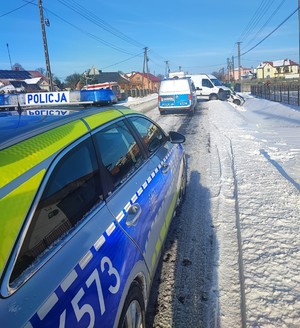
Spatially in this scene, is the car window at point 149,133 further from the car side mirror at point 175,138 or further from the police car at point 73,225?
the police car at point 73,225

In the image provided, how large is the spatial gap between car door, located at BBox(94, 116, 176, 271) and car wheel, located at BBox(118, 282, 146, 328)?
0.86ft

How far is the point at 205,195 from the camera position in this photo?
5.18m

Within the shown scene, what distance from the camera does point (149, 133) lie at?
3.66 meters

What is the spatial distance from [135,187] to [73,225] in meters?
0.81

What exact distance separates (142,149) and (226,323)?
169 cm

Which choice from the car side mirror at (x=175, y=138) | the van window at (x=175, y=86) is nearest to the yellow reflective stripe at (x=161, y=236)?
the car side mirror at (x=175, y=138)

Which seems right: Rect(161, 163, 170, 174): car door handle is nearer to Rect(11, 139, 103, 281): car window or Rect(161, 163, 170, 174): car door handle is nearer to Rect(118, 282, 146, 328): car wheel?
Rect(11, 139, 103, 281): car window

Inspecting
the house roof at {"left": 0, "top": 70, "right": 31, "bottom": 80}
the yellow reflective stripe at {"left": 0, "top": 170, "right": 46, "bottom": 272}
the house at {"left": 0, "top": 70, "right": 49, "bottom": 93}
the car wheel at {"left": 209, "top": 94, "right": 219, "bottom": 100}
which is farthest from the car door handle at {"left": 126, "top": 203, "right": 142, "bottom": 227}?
the house roof at {"left": 0, "top": 70, "right": 31, "bottom": 80}

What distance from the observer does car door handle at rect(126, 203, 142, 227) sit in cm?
204

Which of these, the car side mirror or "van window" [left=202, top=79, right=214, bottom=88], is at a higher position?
"van window" [left=202, top=79, right=214, bottom=88]

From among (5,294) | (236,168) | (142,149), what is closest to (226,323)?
(142,149)

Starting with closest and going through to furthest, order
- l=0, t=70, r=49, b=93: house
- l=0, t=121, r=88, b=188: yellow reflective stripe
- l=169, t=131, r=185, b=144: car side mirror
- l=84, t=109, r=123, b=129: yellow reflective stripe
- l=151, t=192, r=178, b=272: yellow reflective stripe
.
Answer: l=0, t=121, r=88, b=188: yellow reflective stripe → l=84, t=109, r=123, b=129: yellow reflective stripe → l=151, t=192, r=178, b=272: yellow reflective stripe → l=169, t=131, r=185, b=144: car side mirror → l=0, t=70, r=49, b=93: house

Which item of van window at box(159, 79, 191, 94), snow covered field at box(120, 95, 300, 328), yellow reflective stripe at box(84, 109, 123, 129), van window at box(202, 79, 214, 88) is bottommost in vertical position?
snow covered field at box(120, 95, 300, 328)

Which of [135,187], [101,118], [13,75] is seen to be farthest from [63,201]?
[13,75]
